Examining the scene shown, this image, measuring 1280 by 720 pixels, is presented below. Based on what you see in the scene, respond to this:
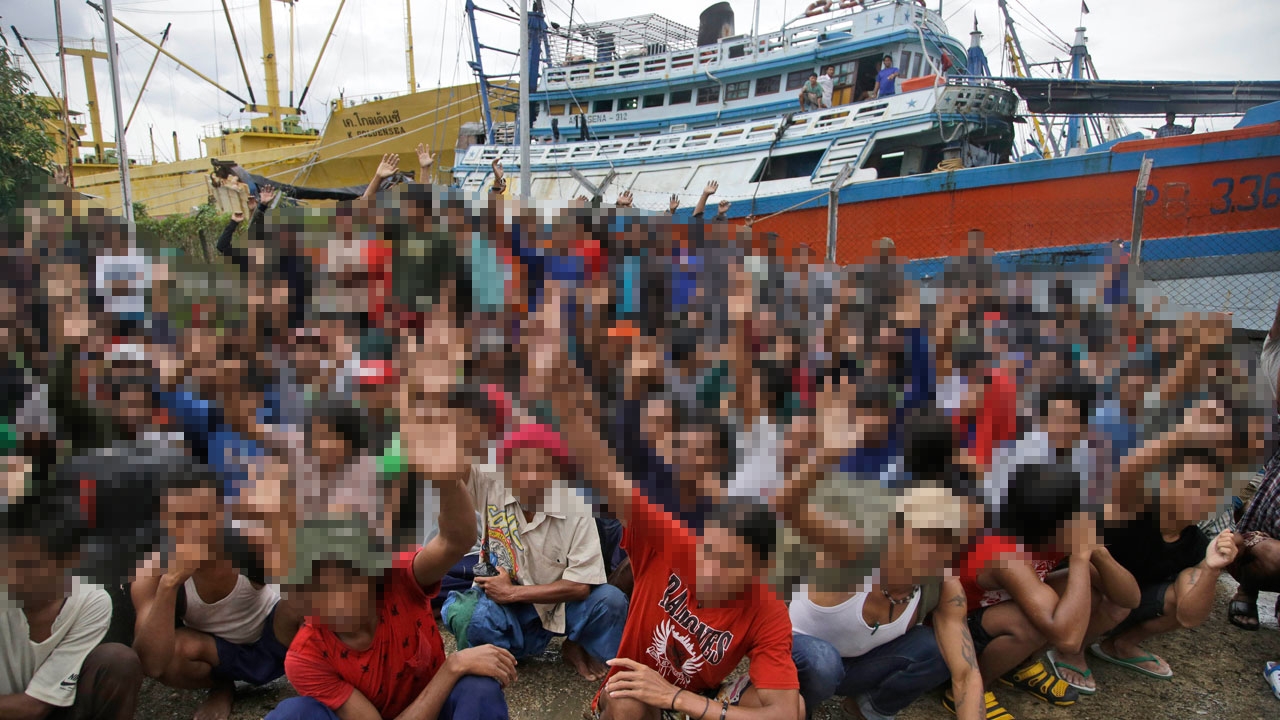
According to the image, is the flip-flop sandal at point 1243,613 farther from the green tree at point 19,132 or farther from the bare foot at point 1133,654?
the green tree at point 19,132

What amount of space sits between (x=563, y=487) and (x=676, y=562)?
373 millimetres

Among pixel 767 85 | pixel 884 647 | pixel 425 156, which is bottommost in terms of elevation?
pixel 884 647

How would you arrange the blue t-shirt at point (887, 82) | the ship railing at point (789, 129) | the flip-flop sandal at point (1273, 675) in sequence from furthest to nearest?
the blue t-shirt at point (887, 82), the ship railing at point (789, 129), the flip-flop sandal at point (1273, 675)

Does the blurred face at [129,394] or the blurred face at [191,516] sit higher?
the blurred face at [129,394]

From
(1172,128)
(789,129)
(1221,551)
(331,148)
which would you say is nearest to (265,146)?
(331,148)

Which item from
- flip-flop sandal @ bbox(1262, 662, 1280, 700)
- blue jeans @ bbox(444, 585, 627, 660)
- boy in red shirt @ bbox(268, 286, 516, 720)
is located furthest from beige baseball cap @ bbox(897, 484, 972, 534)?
flip-flop sandal @ bbox(1262, 662, 1280, 700)

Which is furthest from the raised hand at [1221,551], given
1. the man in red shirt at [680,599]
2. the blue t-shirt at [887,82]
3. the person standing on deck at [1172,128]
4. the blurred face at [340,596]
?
the blue t-shirt at [887,82]

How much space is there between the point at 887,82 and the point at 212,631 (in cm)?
1336

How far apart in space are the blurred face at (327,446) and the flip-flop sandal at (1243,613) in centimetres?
470

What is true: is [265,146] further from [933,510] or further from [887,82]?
[887,82]

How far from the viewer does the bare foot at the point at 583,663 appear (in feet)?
9.96

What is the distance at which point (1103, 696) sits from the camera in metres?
3.09

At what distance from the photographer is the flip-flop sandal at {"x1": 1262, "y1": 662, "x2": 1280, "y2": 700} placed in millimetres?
3027

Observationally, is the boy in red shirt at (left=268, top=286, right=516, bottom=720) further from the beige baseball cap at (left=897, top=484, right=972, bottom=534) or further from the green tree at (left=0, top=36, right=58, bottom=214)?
the green tree at (left=0, top=36, right=58, bottom=214)
